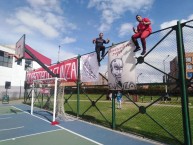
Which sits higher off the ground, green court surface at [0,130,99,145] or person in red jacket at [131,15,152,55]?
person in red jacket at [131,15,152,55]

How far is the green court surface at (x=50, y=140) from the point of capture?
7.35 meters

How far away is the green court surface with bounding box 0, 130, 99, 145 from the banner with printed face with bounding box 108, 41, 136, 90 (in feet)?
9.28

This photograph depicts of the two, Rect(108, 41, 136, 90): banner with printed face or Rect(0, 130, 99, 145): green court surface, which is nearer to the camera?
Rect(0, 130, 99, 145): green court surface

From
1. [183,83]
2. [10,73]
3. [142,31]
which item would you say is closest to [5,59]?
[10,73]

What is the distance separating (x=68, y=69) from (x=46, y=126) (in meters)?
4.68

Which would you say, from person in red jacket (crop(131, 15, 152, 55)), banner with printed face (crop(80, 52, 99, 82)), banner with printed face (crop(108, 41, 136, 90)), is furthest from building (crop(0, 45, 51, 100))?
person in red jacket (crop(131, 15, 152, 55))

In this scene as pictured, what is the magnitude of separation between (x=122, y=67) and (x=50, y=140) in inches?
164

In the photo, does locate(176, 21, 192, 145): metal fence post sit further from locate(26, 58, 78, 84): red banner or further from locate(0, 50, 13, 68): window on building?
locate(0, 50, 13, 68): window on building

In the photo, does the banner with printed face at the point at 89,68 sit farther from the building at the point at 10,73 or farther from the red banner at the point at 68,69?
the building at the point at 10,73

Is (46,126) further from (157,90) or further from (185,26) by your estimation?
(185,26)

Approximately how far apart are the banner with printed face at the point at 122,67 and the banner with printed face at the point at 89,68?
1.61 meters

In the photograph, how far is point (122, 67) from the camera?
908 cm

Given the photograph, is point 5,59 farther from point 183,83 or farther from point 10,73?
point 183,83

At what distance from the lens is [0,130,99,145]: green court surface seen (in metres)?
7.35
